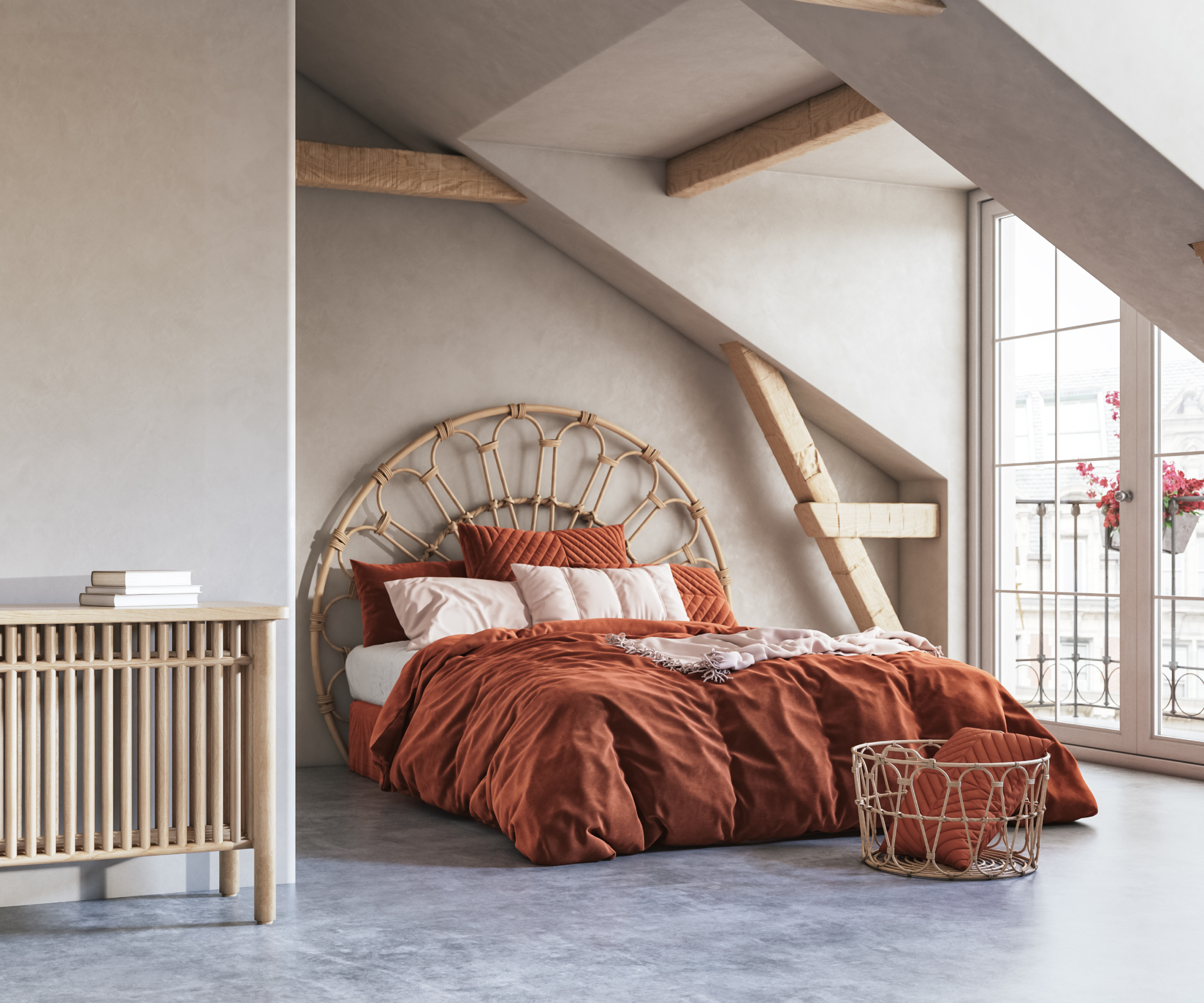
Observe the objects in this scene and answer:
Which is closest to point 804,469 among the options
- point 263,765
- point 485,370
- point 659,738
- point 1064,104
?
point 485,370

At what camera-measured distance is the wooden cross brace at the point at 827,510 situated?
5.55 metres

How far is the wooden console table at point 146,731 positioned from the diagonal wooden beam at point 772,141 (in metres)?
2.71

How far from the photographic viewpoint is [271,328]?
10.2 ft

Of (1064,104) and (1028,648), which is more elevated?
(1064,104)

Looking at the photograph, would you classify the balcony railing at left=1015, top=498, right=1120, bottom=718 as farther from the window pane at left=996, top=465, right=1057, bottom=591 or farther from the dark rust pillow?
the dark rust pillow

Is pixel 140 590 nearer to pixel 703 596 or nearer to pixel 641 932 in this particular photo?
pixel 641 932

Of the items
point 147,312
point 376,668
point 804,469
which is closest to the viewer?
point 147,312

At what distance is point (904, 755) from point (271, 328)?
6.80 ft

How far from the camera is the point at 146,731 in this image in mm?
2688

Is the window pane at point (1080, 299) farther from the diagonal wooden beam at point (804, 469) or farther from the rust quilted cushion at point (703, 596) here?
the rust quilted cushion at point (703, 596)

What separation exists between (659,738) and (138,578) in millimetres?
1457

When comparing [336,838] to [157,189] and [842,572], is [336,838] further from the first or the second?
[842,572]

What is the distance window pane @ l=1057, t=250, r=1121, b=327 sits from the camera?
5.21m

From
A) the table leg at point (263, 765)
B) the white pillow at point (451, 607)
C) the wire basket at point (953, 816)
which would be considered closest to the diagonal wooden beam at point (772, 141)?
the white pillow at point (451, 607)
